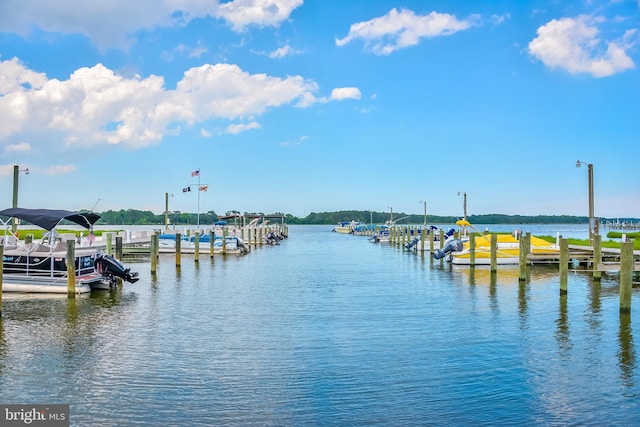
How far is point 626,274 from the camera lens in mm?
18266

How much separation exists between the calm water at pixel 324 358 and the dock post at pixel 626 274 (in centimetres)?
47

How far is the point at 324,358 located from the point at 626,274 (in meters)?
10.4

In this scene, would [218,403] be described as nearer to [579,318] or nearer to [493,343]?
[493,343]

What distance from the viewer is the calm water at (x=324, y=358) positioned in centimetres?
1013

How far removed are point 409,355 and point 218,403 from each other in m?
5.20

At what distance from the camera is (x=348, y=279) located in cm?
3272

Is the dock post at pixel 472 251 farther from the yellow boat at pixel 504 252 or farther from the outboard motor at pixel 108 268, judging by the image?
the outboard motor at pixel 108 268

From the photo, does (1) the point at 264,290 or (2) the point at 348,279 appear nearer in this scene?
(1) the point at 264,290

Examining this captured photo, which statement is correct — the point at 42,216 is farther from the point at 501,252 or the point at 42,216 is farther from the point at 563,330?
the point at 501,252

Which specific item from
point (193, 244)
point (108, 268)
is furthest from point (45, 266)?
point (193, 244)

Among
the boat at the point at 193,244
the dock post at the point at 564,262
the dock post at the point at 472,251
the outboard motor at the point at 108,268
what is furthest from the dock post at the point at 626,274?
the boat at the point at 193,244

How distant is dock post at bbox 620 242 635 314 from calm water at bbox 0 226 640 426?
475mm

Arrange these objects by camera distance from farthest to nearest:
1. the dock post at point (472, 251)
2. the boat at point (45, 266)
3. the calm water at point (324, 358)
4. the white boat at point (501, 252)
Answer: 1. the white boat at point (501, 252)
2. the dock post at point (472, 251)
3. the boat at point (45, 266)
4. the calm water at point (324, 358)

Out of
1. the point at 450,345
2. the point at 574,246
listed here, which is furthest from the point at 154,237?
the point at 574,246
